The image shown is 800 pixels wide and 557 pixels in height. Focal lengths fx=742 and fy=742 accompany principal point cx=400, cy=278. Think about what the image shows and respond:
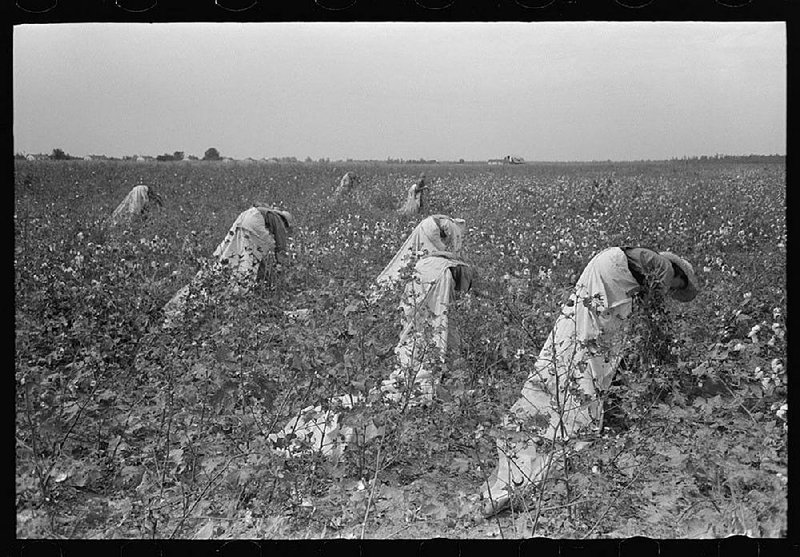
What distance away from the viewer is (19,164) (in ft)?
11.0

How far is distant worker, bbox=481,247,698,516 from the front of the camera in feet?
10.2

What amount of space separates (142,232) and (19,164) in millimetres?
605

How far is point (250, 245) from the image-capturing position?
3.60 metres

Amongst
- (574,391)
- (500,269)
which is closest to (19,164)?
(500,269)

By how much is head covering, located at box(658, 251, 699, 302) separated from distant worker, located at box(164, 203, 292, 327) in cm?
183

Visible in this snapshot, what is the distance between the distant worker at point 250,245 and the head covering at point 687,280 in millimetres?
1826

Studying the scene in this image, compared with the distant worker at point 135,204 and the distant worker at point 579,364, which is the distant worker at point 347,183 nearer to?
the distant worker at point 135,204

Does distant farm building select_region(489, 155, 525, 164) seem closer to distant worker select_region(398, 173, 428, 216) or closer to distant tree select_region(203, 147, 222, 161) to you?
distant worker select_region(398, 173, 428, 216)

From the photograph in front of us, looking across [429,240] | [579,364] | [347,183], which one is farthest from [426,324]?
[347,183]

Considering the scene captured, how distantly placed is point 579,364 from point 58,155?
2492 millimetres

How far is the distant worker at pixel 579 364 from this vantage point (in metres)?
3.10

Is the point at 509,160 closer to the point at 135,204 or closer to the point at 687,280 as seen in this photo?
the point at 687,280

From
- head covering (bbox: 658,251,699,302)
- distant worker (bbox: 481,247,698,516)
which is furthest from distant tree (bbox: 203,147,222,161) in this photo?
head covering (bbox: 658,251,699,302)
